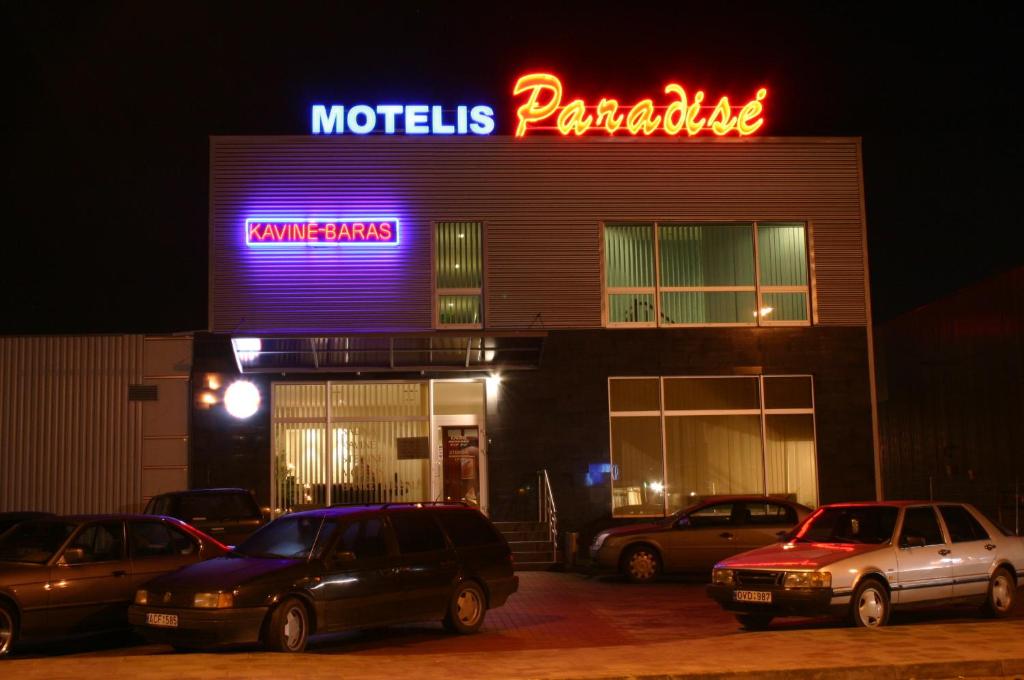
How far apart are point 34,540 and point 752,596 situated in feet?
26.7

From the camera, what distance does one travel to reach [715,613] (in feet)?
48.3

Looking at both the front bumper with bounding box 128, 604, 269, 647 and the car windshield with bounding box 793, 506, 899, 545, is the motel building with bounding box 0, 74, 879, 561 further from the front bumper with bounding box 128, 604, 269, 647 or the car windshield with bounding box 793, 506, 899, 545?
the front bumper with bounding box 128, 604, 269, 647

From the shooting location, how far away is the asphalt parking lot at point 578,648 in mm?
9727

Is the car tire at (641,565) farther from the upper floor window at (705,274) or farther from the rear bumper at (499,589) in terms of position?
the upper floor window at (705,274)

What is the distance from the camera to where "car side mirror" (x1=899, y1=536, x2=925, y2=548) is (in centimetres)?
1273

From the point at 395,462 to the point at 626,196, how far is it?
7.29m

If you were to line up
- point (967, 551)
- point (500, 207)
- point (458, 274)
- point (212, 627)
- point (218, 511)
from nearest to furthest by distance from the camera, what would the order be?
1. point (212, 627)
2. point (967, 551)
3. point (218, 511)
4. point (458, 274)
5. point (500, 207)

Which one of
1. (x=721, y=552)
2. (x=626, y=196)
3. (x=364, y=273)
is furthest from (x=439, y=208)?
(x=721, y=552)

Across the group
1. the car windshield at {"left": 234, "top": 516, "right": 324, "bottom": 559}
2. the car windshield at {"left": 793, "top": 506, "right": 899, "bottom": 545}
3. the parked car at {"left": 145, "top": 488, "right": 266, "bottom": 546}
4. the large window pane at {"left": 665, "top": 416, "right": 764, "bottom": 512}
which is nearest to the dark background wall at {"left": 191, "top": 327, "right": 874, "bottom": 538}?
the large window pane at {"left": 665, "top": 416, "right": 764, "bottom": 512}

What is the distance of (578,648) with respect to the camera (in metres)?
11.7

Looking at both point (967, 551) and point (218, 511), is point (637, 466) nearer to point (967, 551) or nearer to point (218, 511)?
point (218, 511)

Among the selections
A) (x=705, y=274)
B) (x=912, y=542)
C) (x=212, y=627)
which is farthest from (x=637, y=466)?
(x=212, y=627)

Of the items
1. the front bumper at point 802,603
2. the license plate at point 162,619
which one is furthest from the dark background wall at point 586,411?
the license plate at point 162,619

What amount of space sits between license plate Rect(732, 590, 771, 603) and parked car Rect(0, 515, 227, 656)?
6.11 meters
